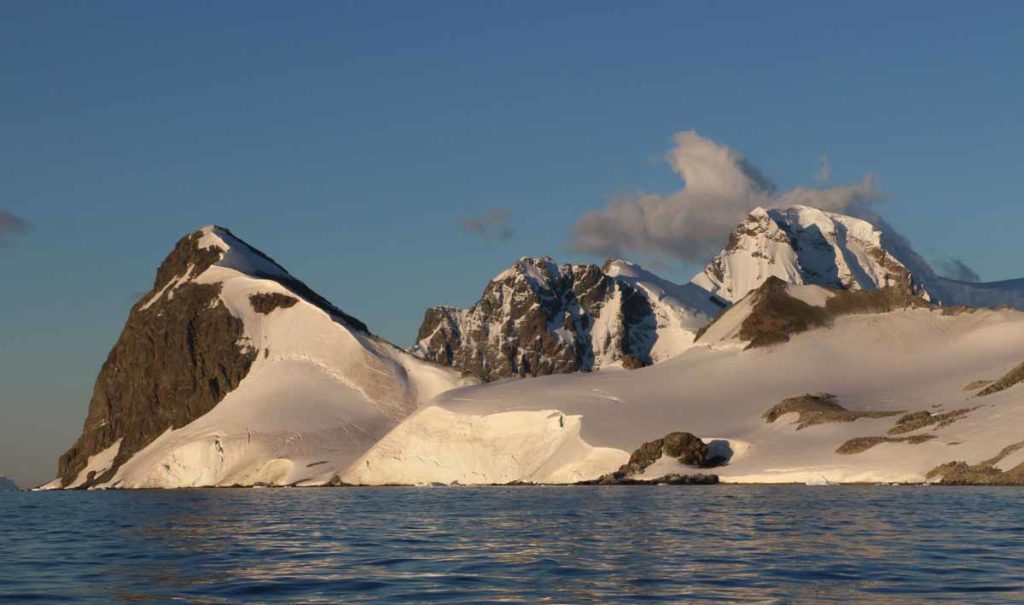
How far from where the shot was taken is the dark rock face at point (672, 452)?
423 ft

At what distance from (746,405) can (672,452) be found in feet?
88.1

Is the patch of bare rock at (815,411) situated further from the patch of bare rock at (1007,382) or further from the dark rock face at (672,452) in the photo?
the dark rock face at (672,452)

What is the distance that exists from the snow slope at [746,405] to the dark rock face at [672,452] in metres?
3.06

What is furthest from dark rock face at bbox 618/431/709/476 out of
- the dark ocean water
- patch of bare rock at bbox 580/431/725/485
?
the dark ocean water

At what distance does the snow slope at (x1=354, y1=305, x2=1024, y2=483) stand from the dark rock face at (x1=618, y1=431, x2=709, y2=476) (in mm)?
3056

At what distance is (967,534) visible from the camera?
166 ft

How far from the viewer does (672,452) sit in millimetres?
129375

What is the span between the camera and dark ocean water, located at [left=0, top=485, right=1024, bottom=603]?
116 ft

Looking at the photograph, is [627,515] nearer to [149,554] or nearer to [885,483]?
[149,554]

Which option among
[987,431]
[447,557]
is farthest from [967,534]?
[987,431]

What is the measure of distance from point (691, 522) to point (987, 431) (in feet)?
195

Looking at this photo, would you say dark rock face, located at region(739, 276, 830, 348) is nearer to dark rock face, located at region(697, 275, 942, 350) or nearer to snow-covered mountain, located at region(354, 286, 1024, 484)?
dark rock face, located at region(697, 275, 942, 350)

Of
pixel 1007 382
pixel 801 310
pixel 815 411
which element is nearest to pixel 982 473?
pixel 1007 382

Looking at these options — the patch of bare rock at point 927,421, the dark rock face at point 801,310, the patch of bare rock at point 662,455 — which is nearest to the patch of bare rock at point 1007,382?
the patch of bare rock at point 927,421
